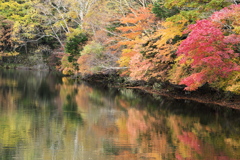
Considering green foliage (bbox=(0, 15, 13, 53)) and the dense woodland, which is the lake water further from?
green foliage (bbox=(0, 15, 13, 53))

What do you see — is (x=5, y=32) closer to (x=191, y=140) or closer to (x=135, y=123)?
(x=135, y=123)

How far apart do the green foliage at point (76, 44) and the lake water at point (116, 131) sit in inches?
724

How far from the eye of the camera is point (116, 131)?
1224 cm

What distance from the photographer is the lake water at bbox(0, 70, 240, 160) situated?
30.2ft

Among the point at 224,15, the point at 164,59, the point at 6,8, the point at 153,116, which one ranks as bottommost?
the point at 153,116

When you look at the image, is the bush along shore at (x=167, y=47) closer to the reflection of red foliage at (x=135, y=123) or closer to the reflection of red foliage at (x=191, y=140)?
the reflection of red foliage at (x=135, y=123)

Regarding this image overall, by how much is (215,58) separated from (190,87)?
3.33m

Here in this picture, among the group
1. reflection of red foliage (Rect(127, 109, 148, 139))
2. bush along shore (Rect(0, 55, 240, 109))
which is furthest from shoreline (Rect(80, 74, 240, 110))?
reflection of red foliage (Rect(127, 109, 148, 139))

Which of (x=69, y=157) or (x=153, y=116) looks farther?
(x=153, y=116)

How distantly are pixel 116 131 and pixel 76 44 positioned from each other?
87.3ft

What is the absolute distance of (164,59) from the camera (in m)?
21.3

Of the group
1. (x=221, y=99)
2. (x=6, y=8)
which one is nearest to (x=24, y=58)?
(x=6, y=8)

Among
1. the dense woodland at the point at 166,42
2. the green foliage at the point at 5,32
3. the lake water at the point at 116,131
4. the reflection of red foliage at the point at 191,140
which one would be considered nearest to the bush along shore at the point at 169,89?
the dense woodland at the point at 166,42

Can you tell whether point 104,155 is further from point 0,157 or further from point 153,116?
point 153,116
